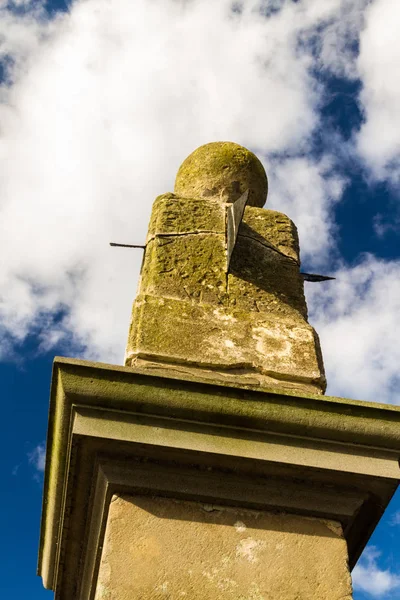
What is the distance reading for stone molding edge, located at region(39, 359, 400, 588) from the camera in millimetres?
2146

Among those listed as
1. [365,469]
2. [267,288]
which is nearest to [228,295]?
[267,288]

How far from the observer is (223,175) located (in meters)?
3.76

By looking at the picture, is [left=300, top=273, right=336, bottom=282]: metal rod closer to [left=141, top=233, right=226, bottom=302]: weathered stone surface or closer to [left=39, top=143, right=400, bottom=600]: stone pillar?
[left=141, top=233, right=226, bottom=302]: weathered stone surface

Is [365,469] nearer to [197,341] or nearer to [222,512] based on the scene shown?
[222,512]

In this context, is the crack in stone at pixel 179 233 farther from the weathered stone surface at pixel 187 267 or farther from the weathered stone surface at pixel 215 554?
the weathered stone surface at pixel 215 554

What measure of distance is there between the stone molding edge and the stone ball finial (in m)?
1.70

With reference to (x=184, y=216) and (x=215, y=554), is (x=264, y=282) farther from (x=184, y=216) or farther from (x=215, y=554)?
(x=215, y=554)

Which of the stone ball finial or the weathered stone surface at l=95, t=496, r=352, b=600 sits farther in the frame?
the stone ball finial

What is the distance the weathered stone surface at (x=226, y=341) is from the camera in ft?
8.64

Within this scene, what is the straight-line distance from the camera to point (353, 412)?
87.5 inches

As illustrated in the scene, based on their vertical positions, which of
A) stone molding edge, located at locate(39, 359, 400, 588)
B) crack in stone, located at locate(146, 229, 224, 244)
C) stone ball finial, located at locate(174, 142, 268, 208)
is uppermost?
stone ball finial, located at locate(174, 142, 268, 208)

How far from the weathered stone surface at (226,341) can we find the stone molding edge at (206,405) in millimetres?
417

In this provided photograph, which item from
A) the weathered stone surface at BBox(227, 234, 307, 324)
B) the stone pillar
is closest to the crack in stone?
the weathered stone surface at BBox(227, 234, 307, 324)

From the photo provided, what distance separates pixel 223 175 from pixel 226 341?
1.35 metres
